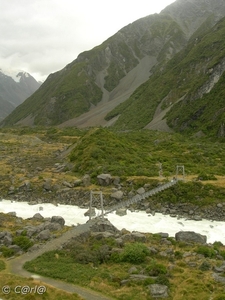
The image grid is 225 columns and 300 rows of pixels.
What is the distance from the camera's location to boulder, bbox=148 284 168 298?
16.8m

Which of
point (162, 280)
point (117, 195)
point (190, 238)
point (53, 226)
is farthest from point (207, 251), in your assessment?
point (117, 195)

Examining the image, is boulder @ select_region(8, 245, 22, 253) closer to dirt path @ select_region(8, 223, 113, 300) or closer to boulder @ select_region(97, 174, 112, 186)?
dirt path @ select_region(8, 223, 113, 300)

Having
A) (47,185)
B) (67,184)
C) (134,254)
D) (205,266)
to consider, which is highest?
(47,185)

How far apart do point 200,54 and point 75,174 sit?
120m

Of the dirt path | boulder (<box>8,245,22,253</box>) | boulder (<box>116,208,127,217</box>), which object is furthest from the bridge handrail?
boulder (<box>8,245,22,253</box>)

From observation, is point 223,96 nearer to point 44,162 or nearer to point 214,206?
point 44,162

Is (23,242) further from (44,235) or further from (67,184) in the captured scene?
(67,184)

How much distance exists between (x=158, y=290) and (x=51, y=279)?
6.17m

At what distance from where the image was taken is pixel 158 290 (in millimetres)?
17094

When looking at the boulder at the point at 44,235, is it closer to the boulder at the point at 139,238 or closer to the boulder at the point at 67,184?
the boulder at the point at 139,238

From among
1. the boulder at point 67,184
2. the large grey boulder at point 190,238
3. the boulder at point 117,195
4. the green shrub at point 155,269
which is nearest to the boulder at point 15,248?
the green shrub at point 155,269

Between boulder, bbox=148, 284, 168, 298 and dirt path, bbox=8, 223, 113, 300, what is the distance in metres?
2.34

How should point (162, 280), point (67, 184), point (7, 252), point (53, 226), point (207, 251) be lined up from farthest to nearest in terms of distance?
point (67, 184) < point (53, 226) < point (7, 252) < point (207, 251) < point (162, 280)

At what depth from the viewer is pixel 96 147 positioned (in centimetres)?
5753
